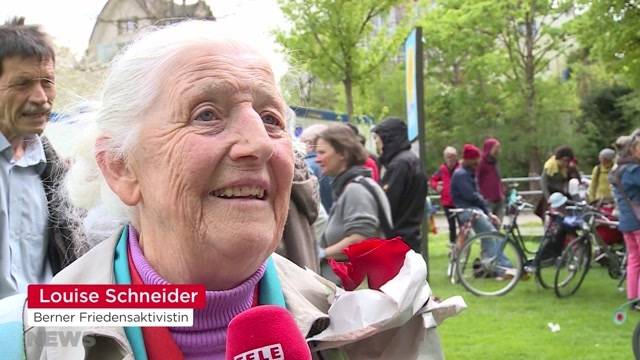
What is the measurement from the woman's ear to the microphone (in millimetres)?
444

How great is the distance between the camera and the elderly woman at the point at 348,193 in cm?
586

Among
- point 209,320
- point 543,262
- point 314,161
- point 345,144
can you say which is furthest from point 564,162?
point 209,320

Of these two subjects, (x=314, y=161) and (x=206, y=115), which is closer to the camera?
(x=206, y=115)

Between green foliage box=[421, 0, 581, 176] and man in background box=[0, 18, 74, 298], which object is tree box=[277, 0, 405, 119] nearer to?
green foliage box=[421, 0, 581, 176]

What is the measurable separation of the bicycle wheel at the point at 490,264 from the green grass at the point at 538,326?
16cm

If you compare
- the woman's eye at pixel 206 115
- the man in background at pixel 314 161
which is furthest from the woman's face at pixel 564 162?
the woman's eye at pixel 206 115

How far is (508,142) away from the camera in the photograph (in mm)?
33844

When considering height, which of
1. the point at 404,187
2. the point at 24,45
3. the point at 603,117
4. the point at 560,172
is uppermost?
the point at 24,45

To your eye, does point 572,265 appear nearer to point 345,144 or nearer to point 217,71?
point 345,144

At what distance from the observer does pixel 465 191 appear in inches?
447

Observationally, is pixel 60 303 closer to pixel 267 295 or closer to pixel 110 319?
pixel 110 319

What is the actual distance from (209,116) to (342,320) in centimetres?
42

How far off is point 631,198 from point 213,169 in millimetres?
7170

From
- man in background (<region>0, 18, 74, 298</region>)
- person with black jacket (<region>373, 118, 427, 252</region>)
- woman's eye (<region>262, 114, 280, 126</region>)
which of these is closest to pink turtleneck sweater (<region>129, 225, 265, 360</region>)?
woman's eye (<region>262, 114, 280, 126</region>)
